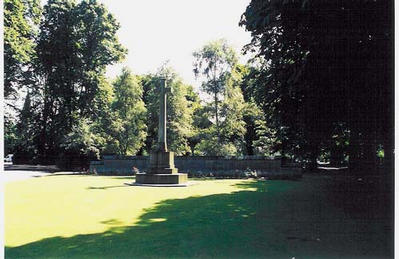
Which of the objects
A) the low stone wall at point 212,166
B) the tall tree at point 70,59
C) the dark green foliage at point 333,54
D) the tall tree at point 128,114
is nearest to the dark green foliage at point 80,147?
the tall tree at point 128,114

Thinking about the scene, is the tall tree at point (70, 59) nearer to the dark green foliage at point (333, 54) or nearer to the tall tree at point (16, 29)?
the tall tree at point (16, 29)

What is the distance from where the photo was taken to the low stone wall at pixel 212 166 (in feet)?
94.9

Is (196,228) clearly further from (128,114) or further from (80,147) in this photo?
(128,114)

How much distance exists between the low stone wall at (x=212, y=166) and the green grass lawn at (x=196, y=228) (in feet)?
49.4

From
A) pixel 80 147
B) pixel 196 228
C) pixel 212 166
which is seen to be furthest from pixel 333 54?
pixel 80 147

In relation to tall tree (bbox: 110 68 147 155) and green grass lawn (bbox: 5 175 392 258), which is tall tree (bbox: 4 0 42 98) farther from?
green grass lawn (bbox: 5 175 392 258)

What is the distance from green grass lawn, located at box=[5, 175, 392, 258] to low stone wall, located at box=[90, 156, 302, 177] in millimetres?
15043

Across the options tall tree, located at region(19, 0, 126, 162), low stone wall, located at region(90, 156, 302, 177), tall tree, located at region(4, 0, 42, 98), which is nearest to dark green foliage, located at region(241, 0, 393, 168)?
low stone wall, located at region(90, 156, 302, 177)

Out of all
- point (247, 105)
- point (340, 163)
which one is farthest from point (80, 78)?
point (340, 163)

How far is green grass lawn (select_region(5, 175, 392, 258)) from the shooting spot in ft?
21.3

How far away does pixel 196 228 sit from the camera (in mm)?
8484

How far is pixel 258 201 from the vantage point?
13.5 metres

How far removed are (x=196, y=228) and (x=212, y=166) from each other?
2264 cm

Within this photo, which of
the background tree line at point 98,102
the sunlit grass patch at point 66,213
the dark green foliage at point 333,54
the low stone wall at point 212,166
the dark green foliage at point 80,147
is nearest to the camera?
the sunlit grass patch at point 66,213
